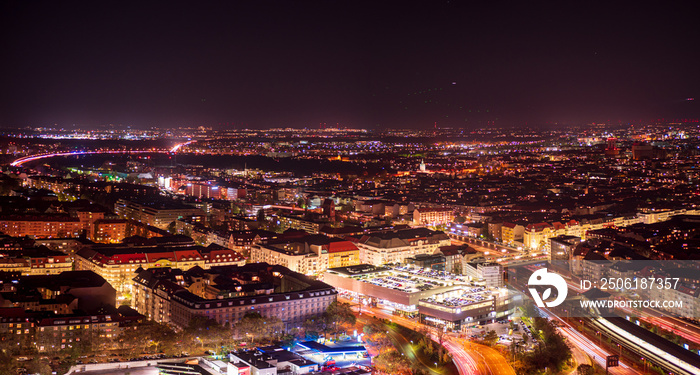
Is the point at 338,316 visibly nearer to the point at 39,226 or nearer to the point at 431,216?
the point at 39,226

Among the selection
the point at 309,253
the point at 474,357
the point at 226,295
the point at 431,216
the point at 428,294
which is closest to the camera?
the point at 474,357

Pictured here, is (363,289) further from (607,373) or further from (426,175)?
(426,175)

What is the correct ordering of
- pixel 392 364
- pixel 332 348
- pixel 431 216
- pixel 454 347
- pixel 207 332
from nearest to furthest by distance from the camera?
pixel 392 364 < pixel 332 348 < pixel 207 332 < pixel 454 347 < pixel 431 216

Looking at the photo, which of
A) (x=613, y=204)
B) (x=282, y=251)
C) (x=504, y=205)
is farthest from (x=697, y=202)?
(x=282, y=251)

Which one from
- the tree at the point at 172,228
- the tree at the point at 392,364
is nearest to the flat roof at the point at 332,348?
the tree at the point at 392,364

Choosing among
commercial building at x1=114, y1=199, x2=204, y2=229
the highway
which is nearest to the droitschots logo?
the highway

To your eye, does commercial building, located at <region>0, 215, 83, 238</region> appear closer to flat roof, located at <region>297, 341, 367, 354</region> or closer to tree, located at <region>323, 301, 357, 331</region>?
tree, located at <region>323, 301, 357, 331</region>

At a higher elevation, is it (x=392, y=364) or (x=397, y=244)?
(x=397, y=244)

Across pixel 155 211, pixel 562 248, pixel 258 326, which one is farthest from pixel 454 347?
pixel 155 211

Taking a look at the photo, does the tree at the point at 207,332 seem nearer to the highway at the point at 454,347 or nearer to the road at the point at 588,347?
the highway at the point at 454,347

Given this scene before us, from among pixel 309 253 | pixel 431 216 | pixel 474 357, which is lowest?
pixel 474 357
